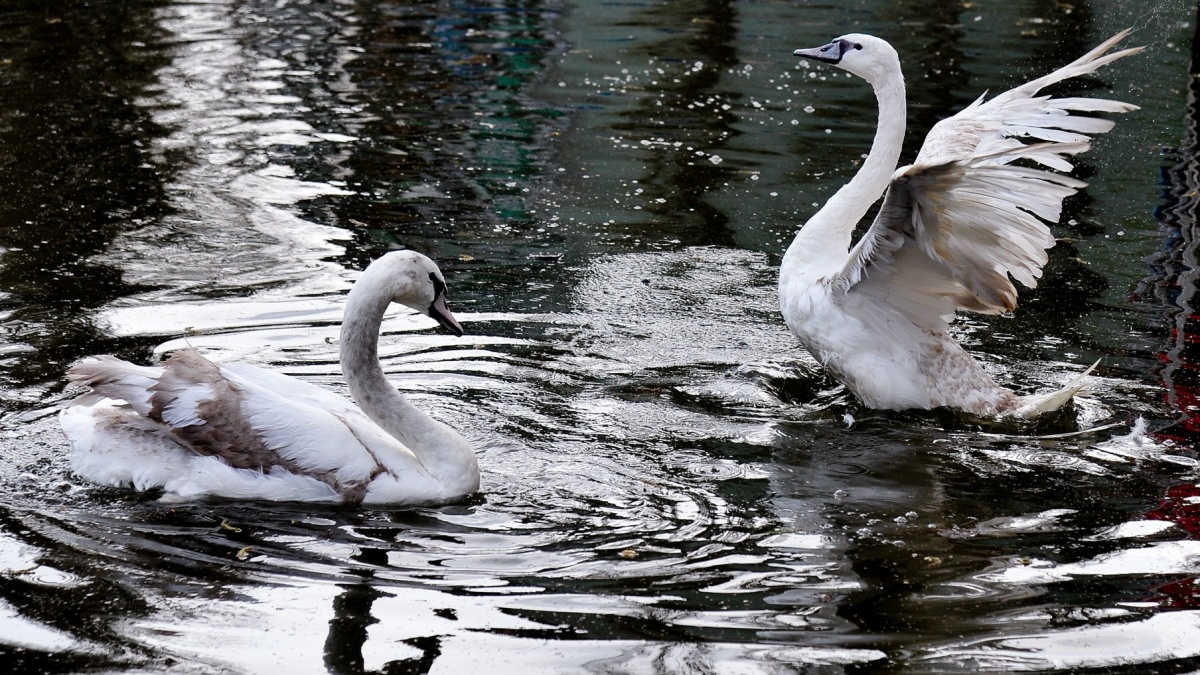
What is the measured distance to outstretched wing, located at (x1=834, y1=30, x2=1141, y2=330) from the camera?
5.30 meters

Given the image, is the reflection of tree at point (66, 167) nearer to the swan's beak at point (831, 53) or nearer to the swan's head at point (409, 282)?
the swan's head at point (409, 282)

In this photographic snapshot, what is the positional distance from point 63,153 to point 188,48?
→ 4.53 metres

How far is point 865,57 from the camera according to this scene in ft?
21.7

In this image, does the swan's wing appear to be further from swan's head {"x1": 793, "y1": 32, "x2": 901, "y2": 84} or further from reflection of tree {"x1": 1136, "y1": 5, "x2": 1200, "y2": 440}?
reflection of tree {"x1": 1136, "y1": 5, "x2": 1200, "y2": 440}

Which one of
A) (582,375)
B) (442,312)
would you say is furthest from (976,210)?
(442,312)

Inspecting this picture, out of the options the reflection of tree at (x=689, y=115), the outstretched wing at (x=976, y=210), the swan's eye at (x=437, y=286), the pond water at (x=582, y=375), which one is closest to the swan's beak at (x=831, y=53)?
the outstretched wing at (x=976, y=210)

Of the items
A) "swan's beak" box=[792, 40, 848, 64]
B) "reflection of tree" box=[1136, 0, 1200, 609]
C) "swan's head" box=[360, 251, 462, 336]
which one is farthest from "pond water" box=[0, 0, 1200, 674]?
"swan's beak" box=[792, 40, 848, 64]

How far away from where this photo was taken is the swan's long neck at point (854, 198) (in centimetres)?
655

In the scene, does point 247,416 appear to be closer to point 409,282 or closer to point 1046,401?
point 409,282

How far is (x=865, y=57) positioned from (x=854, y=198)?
72cm

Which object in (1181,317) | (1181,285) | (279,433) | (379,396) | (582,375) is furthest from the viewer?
(1181,285)

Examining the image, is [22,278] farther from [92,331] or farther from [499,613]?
[499,613]

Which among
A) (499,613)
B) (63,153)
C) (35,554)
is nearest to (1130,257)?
(499,613)

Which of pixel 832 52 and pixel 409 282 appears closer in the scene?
pixel 409 282
